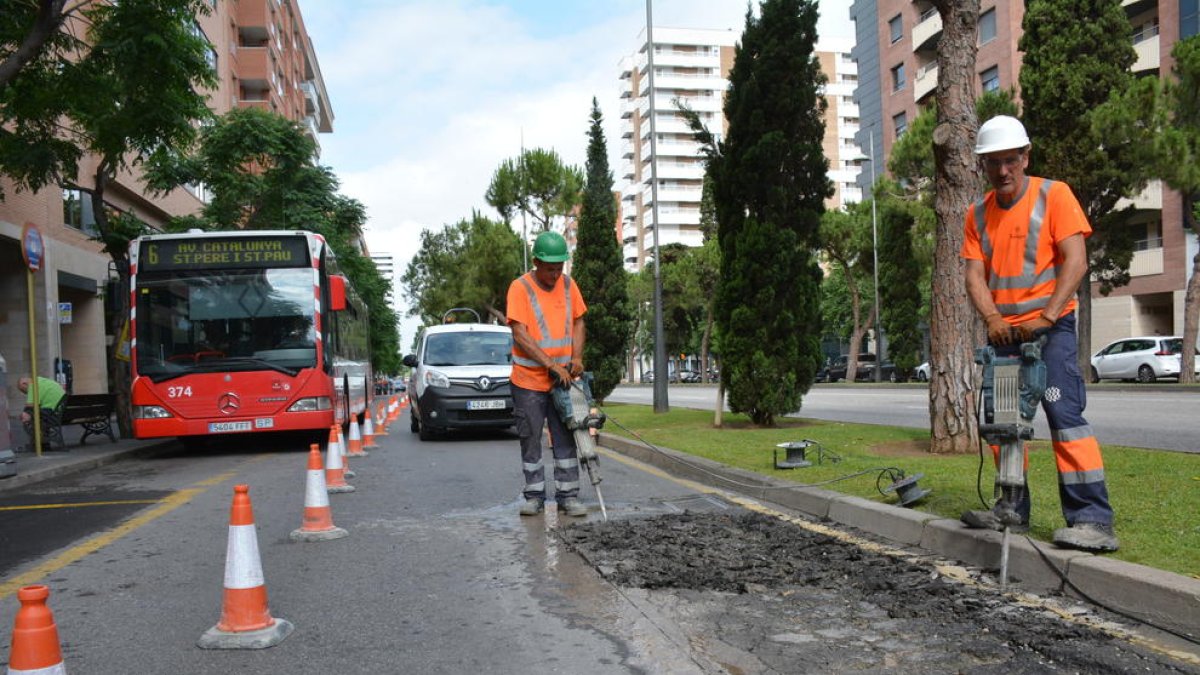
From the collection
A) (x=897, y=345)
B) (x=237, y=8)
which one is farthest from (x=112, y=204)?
(x=897, y=345)

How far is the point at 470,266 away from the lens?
2393 inches

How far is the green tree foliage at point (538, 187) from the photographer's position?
52344 mm

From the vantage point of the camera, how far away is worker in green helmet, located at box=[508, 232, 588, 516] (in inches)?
273

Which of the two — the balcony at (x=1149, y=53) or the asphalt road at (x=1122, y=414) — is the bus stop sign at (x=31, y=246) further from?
the balcony at (x=1149, y=53)

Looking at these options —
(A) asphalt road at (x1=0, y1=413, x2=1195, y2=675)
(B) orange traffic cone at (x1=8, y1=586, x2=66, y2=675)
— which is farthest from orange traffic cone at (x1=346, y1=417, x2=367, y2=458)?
(B) orange traffic cone at (x1=8, y1=586, x2=66, y2=675)

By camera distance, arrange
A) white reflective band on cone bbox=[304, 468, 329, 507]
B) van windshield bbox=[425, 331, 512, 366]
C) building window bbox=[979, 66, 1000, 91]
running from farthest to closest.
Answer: building window bbox=[979, 66, 1000, 91], van windshield bbox=[425, 331, 512, 366], white reflective band on cone bbox=[304, 468, 329, 507]

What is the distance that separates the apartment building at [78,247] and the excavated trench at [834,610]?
11.2m

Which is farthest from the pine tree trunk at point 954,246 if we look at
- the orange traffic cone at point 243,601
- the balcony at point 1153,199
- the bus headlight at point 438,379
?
the balcony at point 1153,199

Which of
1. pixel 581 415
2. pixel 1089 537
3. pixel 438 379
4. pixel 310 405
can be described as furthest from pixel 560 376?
pixel 438 379

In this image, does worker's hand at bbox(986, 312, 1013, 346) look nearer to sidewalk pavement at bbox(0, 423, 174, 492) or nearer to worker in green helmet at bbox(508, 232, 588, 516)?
worker in green helmet at bbox(508, 232, 588, 516)

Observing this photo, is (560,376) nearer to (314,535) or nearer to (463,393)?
(314,535)

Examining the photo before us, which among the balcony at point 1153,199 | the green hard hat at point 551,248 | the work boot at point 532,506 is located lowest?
the work boot at point 532,506

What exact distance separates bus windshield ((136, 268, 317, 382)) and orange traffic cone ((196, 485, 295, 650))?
9.44 metres

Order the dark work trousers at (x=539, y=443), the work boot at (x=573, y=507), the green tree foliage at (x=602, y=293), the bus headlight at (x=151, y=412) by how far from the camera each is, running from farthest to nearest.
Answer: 1. the green tree foliage at (x=602, y=293)
2. the bus headlight at (x=151, y=412)
3. the dark work trousers at (x=539, y=443)
4. the work boot at (x=573, y=507)
